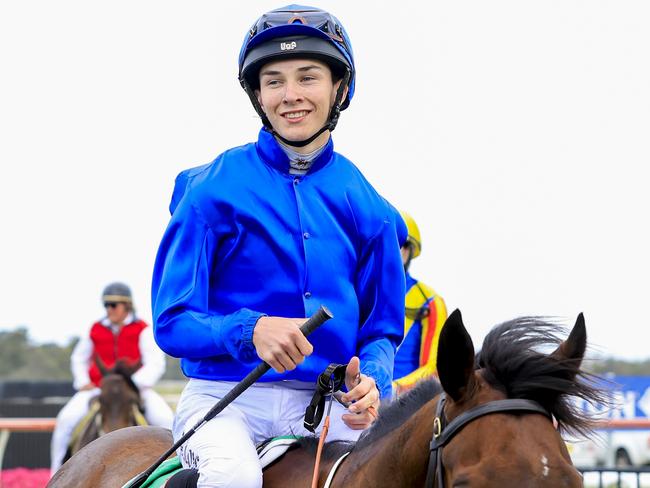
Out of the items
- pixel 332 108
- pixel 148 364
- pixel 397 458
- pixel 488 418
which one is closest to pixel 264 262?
pixel 332 108

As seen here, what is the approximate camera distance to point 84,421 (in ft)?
36.2

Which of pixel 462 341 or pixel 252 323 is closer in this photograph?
pixel 462 341

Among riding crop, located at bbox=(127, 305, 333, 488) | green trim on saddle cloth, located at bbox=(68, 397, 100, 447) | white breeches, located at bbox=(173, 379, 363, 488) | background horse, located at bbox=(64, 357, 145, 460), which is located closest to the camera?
riding crop, located at bbox=(127, 305, 333, 488)

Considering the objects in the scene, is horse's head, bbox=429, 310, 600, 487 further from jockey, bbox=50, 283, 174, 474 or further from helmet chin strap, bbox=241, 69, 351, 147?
jockey, bbox=50, 283, 174, 474

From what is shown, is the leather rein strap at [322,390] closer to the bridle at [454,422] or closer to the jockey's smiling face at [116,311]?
the bridle at [454,422]

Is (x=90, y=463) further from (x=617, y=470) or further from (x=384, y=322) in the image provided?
(x=617, y=470)

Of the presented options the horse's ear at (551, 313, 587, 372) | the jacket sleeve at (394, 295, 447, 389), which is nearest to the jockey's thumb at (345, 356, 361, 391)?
the horse's ear at (551, 313, 587, 372)

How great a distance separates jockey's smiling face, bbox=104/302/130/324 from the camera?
12234 mm

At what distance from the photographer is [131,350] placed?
1227cm

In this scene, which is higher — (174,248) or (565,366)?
(174,248)

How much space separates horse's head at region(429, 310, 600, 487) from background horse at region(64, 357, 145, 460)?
309 inches

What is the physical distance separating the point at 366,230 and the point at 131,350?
29.7 ft

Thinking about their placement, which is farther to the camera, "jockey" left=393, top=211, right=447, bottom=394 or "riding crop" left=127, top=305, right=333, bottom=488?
"jockey" left=393, top=211, right=447, bottom=394

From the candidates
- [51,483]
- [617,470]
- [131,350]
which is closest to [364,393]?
[51,483]
